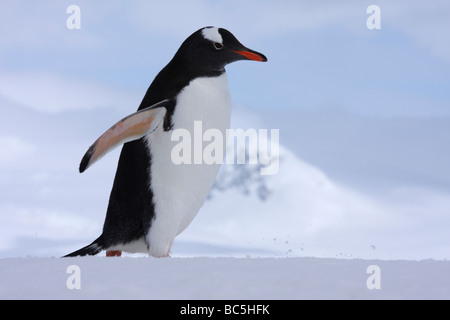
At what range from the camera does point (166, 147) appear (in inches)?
158

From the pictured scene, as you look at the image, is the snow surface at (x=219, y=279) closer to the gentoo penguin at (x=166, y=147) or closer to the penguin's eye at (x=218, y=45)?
the gentoo penguin at (x=166, y=147)

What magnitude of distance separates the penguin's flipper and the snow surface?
86cm

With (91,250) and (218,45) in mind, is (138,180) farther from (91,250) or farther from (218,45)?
(218,45)

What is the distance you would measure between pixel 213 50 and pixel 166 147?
0.86 m

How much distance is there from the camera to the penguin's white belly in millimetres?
3990

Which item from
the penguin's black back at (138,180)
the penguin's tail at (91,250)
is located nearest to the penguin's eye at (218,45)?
the penguin's black back at (138,180)

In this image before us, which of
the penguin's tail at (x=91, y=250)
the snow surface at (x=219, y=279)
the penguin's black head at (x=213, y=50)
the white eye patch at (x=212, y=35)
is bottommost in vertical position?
the snow surface at (x=219, y=279)

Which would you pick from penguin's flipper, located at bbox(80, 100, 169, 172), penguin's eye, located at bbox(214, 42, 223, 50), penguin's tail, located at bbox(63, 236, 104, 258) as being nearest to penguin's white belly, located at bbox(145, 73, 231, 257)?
penguin's flipper, located at bbox(80, 100, 169, 172)

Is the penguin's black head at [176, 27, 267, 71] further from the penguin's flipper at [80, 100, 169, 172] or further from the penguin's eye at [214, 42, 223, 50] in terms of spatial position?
the penguin's flipper at [80, 100, 169, 172]

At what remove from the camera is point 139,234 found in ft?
13.3

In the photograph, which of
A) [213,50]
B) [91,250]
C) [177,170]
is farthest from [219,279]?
[213,50]

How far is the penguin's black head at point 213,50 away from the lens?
4203mm

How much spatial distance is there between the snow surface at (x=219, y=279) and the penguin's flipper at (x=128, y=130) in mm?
863
